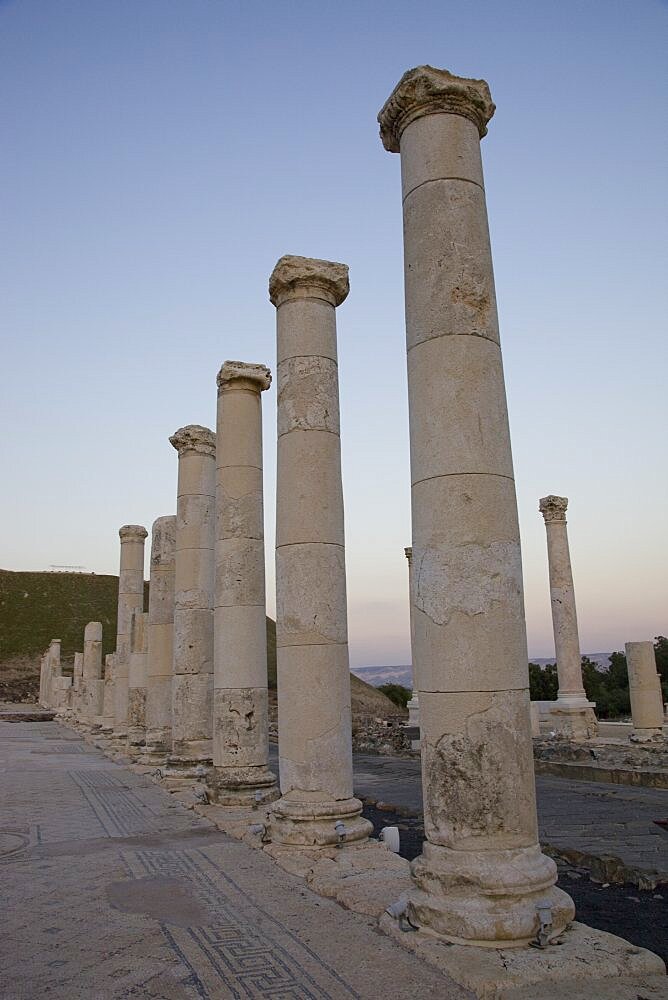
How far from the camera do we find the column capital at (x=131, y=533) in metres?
25.9

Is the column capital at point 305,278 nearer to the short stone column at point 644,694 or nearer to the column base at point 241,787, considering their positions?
the column base at point 241,787

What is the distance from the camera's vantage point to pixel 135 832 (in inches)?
385

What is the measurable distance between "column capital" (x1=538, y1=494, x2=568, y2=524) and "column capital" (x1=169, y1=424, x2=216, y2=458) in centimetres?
1345

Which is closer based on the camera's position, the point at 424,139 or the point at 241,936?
the point at 241,936

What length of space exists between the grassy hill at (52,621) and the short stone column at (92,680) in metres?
21.8

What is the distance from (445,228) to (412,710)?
79.3 ft

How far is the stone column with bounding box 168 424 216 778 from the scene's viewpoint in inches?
558

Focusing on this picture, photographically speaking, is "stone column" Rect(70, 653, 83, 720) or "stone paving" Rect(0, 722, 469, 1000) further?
"stone column" Rect(70, 653, 83, 720)

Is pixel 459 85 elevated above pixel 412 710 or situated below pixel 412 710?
above

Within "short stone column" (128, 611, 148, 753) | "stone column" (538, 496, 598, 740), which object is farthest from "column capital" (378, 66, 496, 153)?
"stone column" (538, 496, 598, 740)

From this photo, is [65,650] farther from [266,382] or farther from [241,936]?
[241,936]

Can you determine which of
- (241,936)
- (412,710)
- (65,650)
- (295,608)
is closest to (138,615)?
(412,710)

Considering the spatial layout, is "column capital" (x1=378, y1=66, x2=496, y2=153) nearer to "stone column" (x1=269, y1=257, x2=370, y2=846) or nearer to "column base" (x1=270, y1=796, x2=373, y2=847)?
"stone column" (x1=269, y1=257, x2=370, y2=846)

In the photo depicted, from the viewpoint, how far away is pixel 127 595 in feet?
86.3
